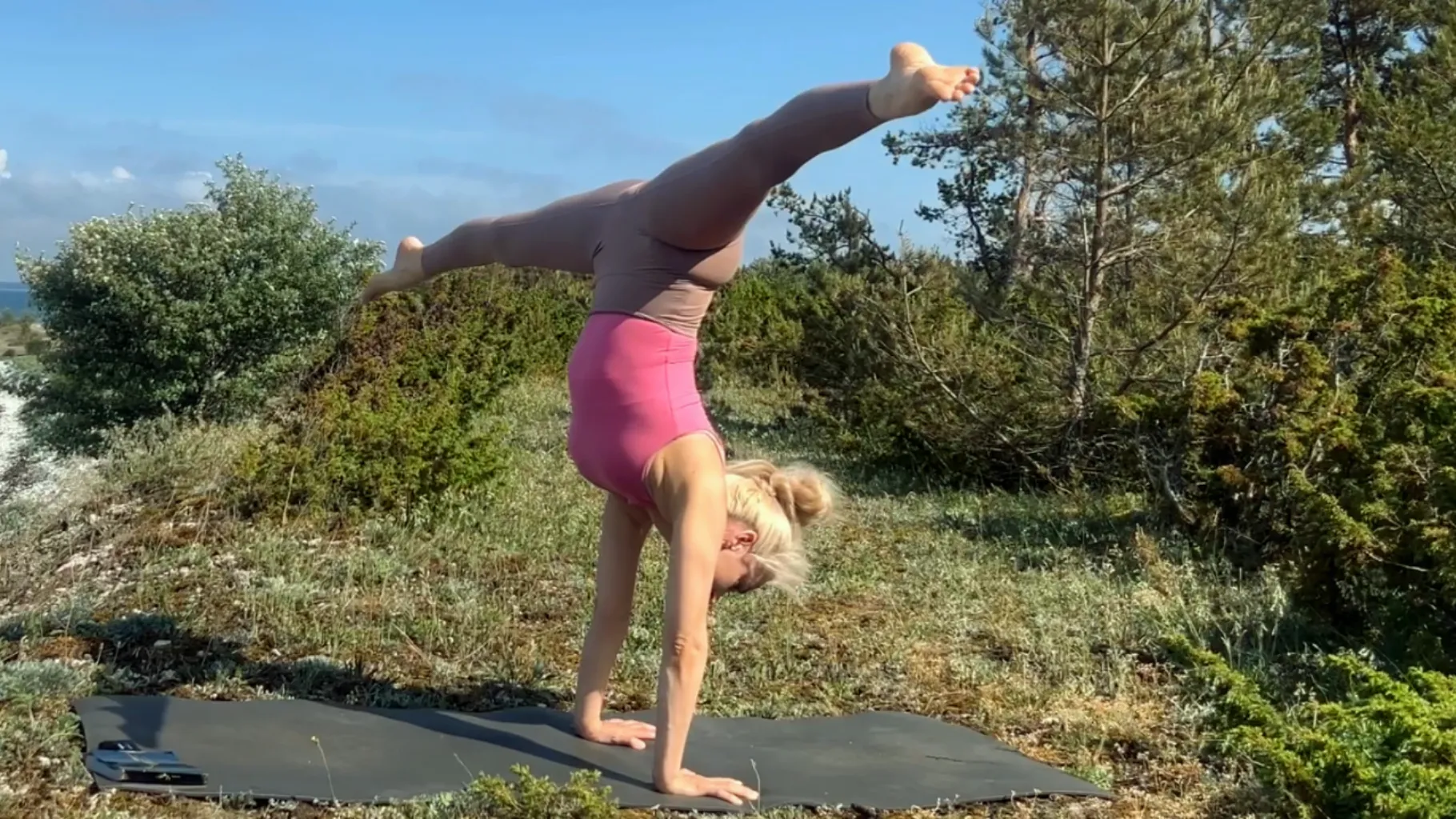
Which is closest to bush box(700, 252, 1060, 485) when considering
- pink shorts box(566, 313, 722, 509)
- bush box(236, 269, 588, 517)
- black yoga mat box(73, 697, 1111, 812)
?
bush box(236, 269, 588, 517)

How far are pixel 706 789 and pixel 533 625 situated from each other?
1.91 meters

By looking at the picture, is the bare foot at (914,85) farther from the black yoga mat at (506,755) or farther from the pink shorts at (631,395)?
the black yoga mat at (506,755)

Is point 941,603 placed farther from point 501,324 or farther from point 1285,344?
point 501,324

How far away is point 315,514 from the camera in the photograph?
6.30 metres

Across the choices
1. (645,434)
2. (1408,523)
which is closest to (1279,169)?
(1408,523)

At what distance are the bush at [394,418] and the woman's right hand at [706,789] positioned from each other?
11.4 feet

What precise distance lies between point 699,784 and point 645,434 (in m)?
0.88

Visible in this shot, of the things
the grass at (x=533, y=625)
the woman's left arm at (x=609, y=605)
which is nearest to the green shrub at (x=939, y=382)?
Result: the grass at (x=533, y=625)

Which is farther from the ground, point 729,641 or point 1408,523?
point 1408,523

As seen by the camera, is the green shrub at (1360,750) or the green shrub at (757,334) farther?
the green shrub at (757,334)

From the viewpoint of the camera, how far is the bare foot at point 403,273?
3.72m

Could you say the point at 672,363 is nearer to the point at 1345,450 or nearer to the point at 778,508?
the point at 778,508

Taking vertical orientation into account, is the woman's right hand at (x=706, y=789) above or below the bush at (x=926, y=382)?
below

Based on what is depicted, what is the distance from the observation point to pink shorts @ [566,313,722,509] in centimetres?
328
